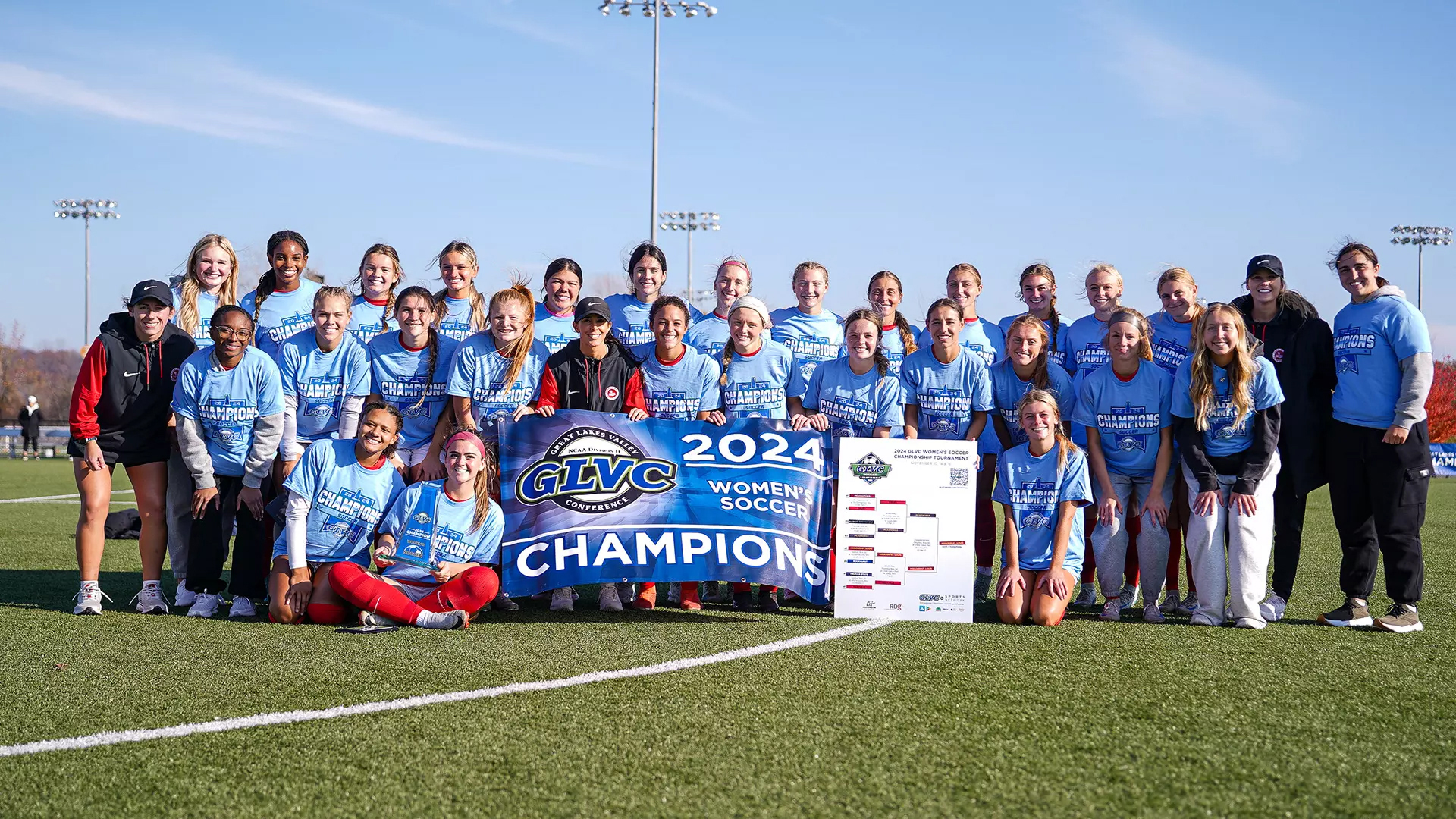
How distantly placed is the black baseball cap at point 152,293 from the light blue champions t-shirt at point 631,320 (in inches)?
102

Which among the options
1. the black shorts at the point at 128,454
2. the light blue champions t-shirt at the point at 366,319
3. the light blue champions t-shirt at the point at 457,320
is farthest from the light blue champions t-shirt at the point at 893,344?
the black shorts at the point at 128,454

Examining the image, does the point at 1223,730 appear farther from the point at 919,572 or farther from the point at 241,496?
the point at 241,496

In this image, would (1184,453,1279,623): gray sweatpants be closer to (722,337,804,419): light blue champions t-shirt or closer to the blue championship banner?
the blue championship banner

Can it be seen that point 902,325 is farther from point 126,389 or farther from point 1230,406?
point 126,389

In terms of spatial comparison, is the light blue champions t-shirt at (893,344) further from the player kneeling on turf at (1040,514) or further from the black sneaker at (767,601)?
the black sneaker at (767,601)

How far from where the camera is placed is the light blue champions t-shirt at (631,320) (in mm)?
7371

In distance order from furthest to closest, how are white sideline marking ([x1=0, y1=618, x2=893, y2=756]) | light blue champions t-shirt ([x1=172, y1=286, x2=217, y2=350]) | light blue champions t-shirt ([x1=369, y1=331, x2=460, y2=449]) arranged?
light blue champions t-shirt ([x1=172, y1=286, x2=217, y2=350]) → light blue champions t-shirt ([x1=369, y1=331, x2=460, y2=449]) → white sideline marking ([x1=0, y1=618, x2=893, y2=756])


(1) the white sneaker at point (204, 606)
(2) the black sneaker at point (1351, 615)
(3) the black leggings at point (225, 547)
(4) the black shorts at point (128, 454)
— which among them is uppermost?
(4) the black shorts at point (128, 454)

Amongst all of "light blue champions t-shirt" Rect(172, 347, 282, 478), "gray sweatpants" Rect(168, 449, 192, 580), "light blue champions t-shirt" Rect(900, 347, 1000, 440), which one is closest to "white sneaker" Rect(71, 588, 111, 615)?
"gray sweatpants" Rect(168, 449, 192, 580)

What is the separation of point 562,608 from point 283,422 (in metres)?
1.84

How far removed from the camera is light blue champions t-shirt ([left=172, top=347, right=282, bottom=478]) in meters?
5.87

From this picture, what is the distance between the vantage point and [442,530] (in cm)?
567

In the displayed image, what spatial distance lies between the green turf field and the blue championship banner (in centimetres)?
29

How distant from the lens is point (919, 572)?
582 centimetres
